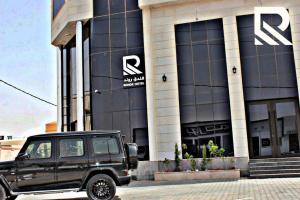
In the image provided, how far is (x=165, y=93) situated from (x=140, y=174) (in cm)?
416

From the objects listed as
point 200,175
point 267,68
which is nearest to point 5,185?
point 200,175

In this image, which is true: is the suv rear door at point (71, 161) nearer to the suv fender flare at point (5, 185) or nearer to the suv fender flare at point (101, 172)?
the suv fender flare at point (101, 172)

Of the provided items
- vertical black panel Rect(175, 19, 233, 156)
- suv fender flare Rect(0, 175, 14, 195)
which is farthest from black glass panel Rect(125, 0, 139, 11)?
suv fender flare Rect(0, 175, 14, 195)

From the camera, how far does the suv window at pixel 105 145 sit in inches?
389

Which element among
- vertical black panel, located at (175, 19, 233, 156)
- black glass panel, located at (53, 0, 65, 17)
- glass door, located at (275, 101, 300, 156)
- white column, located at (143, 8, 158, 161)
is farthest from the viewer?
black glass panel, located at (53, 0, 65, 17)

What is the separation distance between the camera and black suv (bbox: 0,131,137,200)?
935 cm

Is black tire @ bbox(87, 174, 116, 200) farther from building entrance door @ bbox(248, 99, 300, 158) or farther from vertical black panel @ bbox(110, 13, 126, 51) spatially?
vertical black panel @ bbox(110, 13, 126, 51)

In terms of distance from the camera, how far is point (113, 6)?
19.0 m

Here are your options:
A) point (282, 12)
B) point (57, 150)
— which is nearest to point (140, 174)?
point (57, 150)

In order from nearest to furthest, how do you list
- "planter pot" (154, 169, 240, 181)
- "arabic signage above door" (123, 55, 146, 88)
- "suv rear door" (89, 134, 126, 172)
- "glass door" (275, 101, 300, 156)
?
"suv rear door" (89, 134, 126, 172), "planter pot" (154, 169, 240, 181), "glass door" (275, 101, 300, 156), "arabic signage above door" (123, 55, 146, 88)

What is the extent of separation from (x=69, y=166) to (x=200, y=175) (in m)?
7.49

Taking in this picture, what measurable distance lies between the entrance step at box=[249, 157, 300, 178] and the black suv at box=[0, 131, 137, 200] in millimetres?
7471

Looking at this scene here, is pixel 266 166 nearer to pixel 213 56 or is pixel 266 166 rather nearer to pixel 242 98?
pixel 242 98

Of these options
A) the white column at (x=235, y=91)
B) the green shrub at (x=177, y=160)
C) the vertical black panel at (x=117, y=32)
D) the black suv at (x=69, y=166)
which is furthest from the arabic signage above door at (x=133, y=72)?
the black suv at (x=69, y=166)
